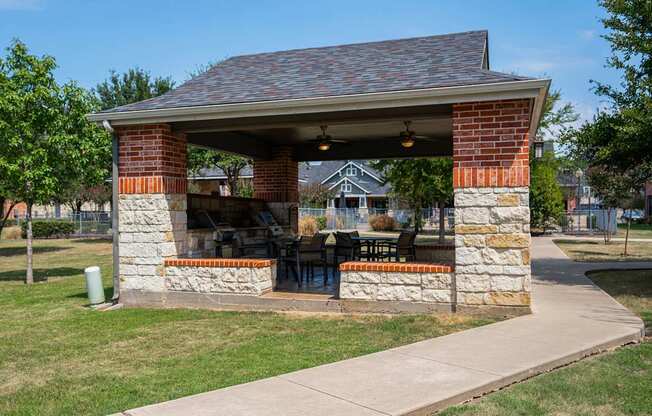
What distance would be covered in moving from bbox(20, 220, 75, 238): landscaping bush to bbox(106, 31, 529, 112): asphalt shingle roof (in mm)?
22882

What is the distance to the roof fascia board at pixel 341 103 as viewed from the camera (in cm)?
711

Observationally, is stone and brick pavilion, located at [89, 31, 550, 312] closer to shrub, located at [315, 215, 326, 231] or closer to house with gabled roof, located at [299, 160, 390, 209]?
shrub, located at [315, 215, 326, 231]

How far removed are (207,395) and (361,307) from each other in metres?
3.76

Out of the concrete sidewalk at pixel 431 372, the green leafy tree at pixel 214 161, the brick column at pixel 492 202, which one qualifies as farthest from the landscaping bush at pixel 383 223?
the brick column at pixel 492 202

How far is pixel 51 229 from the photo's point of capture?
30797mm

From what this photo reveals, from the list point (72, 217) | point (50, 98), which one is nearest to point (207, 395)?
point (50, 98)

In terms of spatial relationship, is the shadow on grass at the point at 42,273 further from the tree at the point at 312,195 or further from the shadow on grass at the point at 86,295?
the tree at the point at 312,195

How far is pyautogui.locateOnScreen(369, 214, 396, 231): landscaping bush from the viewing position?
36094mm

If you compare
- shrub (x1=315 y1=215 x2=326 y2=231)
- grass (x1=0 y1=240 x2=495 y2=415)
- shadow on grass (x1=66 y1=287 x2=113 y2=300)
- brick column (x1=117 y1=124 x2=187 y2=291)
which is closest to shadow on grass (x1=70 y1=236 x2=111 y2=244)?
shrub (x1=315 y1=215 x2=326 y2=231)

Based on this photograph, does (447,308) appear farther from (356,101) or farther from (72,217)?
(72,217)

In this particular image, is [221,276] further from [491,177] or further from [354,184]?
[354,184]

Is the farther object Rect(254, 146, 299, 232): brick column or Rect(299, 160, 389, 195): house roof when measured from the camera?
Rect(299, 160, 389, 195): house roof

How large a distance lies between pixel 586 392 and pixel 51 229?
31.0m

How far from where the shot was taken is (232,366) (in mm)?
5531
